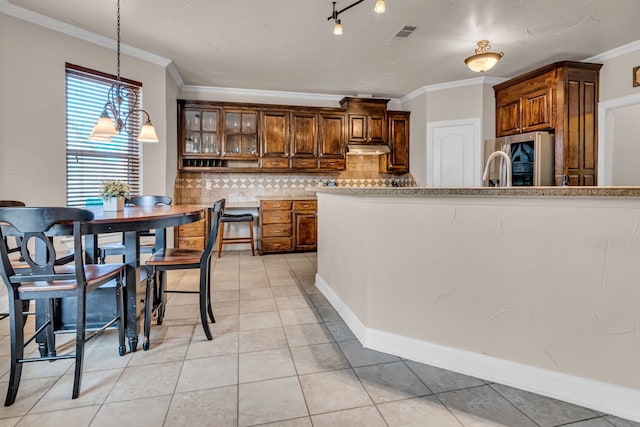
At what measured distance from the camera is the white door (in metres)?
5.09

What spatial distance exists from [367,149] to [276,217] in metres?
1.95

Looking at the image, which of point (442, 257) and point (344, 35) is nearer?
point (442, 257)

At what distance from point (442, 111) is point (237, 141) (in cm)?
328

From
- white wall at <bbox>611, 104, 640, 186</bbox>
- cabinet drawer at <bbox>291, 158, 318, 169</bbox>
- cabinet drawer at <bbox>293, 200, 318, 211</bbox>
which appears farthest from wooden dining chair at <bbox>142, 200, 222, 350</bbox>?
white wall at <bbox>611, 104, 640, 186</bbox>

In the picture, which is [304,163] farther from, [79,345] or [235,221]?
[79,345]

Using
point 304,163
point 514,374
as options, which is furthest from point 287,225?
point 514,374

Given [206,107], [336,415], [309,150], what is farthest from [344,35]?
[336,415]

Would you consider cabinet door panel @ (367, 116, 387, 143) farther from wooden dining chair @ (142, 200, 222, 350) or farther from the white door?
wooden dining chair @ (142, 200, 222, 350)

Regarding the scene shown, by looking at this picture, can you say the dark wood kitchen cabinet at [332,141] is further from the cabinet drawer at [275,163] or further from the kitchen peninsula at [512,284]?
the kitchen peninsula at [512,284]

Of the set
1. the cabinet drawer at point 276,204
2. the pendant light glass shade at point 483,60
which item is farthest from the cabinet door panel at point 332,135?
the pendant light glass shade at point 483,60

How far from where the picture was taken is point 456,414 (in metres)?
1.55

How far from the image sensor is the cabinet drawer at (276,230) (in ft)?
17.2

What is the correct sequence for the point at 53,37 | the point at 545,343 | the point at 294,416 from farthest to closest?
1. the point at 53,37
2. the point at 545,343
3. the point at 294,416

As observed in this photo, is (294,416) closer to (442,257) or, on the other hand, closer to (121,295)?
(442,257)
